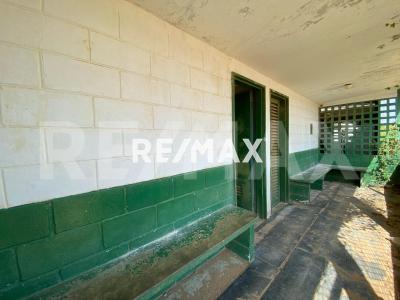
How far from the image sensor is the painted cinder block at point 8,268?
0.93m

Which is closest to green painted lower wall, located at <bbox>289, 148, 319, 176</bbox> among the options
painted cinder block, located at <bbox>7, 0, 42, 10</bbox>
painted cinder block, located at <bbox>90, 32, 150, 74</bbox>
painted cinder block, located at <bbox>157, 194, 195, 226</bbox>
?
painted cinder block, located at <bbox>157, 194, 195, 226</bbox>

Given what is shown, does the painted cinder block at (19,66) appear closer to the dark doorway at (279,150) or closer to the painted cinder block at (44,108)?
the painted cinder block at (44,108)

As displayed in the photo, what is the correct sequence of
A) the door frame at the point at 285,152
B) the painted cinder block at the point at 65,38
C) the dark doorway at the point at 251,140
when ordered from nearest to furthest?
the painted cinder block at the point at 65,38, the dark doorway at the point at 251,140, the door frame at the point at 285,152

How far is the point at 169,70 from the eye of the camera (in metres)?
1.65

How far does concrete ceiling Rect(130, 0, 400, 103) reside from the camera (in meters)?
1.44

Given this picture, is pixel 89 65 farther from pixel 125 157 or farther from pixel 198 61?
pixel 198 61

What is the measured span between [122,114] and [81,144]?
13.7 inches

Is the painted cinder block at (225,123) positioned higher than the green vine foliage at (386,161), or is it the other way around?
the painted cinder block at (225,123)

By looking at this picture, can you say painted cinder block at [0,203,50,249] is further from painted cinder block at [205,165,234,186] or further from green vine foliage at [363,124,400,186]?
green vine foliage at [363,124,400,186]

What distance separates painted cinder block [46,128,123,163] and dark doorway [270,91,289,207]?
3.17m

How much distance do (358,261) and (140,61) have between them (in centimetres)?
314

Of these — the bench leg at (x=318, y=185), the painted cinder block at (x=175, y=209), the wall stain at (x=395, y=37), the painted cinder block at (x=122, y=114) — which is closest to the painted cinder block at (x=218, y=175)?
the painted cinder block at (x=175, y=209)

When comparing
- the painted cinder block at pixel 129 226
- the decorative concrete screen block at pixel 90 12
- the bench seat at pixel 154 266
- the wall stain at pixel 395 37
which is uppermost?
the wall stain at pixel 395 37

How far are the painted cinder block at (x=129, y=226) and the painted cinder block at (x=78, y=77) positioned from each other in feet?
3.01
